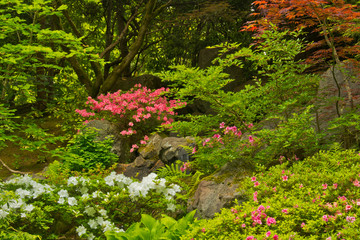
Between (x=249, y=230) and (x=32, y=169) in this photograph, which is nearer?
(x=249, y=230)

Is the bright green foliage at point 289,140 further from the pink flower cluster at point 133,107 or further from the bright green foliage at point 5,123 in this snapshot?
the pink flower cluster at point 133,107

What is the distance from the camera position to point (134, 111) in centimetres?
832

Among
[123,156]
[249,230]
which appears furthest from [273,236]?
[123,156]

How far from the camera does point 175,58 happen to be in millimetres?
12148

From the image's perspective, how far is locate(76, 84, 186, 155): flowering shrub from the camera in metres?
8.06

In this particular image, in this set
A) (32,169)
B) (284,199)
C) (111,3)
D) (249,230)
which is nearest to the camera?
(249,230)

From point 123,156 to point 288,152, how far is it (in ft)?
14.9

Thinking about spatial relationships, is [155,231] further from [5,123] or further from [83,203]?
[5,123]

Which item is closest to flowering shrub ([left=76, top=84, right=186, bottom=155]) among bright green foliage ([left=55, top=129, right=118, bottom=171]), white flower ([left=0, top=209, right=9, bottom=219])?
bright green foliage ([left=55, top=129, right=118, bottom=171])

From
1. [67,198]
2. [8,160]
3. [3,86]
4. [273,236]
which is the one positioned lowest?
[8,160]

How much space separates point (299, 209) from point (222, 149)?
1599mm

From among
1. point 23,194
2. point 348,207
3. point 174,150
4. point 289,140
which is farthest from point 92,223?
point 174,150

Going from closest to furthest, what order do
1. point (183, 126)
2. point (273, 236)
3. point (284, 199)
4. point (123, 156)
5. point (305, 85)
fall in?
point (273, 236) < point (284, 199) < point (305, 85) < point (183, 126) < point (123, 156)

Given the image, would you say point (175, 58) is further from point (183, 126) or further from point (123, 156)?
point (183, 126)
